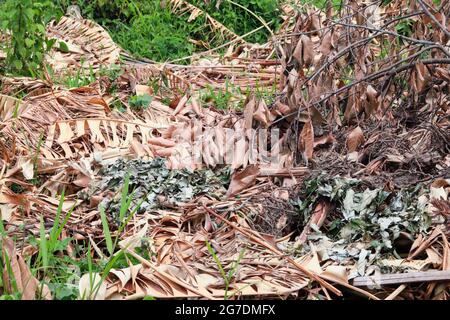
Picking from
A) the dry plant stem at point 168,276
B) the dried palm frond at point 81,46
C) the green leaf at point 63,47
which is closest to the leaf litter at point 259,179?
the dry plant stem at point 168,276

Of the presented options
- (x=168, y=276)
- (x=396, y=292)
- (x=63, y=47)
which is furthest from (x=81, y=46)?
(x=396, y=292)

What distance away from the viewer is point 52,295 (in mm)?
3186

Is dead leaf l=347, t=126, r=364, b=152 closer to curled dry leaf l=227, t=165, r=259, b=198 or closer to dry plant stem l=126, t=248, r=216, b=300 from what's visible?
curled dry leaf l=227, t=165, r=259, b=198

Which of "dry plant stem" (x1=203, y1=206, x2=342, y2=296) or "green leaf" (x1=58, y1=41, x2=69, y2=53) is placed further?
"green leaf" (x1=58, y1=41, x2=69, y2=53)

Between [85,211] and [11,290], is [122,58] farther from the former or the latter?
[11,290]

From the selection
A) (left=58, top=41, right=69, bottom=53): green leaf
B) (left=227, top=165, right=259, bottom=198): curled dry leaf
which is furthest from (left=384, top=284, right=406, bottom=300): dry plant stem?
(left=58, top=41, right=69, bottom=53): green leaf

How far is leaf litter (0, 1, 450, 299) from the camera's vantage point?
3.42 meters

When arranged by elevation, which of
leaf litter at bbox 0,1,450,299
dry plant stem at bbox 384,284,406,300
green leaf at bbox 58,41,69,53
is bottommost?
dry plant stem at bbox 384,284,406,300

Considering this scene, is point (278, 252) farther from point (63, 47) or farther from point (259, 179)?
point (63, 47)

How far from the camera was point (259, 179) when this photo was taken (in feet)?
14.1

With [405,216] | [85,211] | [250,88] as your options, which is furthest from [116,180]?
[250,88]

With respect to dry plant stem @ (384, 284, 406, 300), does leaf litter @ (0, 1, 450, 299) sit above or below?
above

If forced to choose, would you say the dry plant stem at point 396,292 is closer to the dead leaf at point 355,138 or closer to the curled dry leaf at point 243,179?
the curled dry leaf at point 243,179

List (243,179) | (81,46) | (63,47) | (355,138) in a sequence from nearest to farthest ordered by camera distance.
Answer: (243,179) → (355,138) → (63,47) → (81,46)
